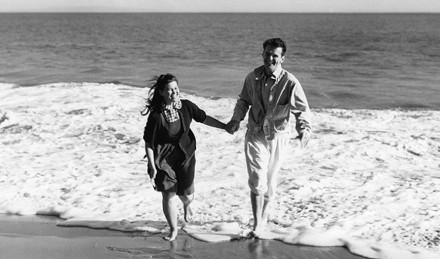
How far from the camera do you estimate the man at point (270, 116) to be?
Answer: 4.24m

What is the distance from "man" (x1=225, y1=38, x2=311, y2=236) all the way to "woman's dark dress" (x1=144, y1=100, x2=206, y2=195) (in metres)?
0.51

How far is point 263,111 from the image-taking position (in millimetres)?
4395

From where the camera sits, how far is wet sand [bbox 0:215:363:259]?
4.26 meters

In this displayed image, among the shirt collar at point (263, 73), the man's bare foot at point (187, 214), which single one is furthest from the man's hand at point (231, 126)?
the man's bare foot at point (187, 214)

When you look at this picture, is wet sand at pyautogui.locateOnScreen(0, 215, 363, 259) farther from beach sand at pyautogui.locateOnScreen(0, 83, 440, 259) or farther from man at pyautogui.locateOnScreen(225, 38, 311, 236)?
man at pyautogui.locateOnScreen(225, 38, 311, 236)

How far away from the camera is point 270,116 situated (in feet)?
14.2

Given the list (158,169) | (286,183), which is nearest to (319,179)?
(286,183)

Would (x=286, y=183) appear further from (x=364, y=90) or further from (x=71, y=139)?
(x=364, y=90)

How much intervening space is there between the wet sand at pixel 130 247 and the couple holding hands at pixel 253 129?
0.77 feet

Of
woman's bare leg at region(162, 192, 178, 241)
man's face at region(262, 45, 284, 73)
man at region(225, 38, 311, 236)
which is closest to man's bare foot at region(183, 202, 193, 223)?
woman's bare leg at region(162, 192, 178, 241)

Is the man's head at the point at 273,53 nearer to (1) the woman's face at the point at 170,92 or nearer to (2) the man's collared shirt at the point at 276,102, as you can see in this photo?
(2) the man's collared shirt at the point at 276,102

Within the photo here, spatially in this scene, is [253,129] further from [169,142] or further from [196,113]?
[169,142]

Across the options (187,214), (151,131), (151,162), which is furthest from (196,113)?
(187,214)

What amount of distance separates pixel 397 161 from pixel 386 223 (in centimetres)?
264
